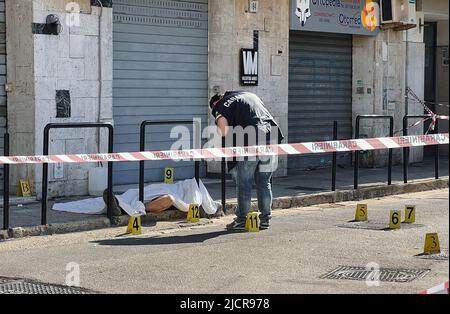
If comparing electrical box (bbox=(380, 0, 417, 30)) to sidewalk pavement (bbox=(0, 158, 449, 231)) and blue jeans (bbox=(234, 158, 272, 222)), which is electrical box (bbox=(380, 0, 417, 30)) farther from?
blue jeans (bbox=(234, 158, 272, 222))

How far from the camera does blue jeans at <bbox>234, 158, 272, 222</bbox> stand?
10539 mm

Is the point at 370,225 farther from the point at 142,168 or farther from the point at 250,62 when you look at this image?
the point at 250,62

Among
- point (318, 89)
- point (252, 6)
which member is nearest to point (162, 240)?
point (252, 6)

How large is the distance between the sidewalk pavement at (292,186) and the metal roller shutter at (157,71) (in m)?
0.88

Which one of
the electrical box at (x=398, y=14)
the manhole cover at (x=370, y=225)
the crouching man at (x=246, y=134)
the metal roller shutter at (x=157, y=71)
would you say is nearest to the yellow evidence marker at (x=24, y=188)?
the metal roller shutter at (x=157, y=71)

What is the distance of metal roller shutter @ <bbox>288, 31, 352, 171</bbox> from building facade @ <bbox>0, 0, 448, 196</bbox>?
0.09ft

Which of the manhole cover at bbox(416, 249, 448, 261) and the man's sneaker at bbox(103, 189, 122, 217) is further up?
the man's sneaker at bbox(103, 189, 122, 217)

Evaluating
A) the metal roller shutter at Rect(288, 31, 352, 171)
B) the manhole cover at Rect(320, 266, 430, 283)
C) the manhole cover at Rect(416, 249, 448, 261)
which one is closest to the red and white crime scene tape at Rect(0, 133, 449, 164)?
the manhole cover at Rect(416, 249, 448, 261)

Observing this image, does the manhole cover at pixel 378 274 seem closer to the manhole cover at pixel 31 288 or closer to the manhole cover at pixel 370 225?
the manhole cover at pixel 31 288

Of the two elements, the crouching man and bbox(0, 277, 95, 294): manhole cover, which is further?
the crouching man

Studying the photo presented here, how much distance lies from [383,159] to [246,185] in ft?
30.0

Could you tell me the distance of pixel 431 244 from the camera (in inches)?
339

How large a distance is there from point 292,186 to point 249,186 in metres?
4.44

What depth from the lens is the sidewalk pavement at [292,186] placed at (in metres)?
10.9
